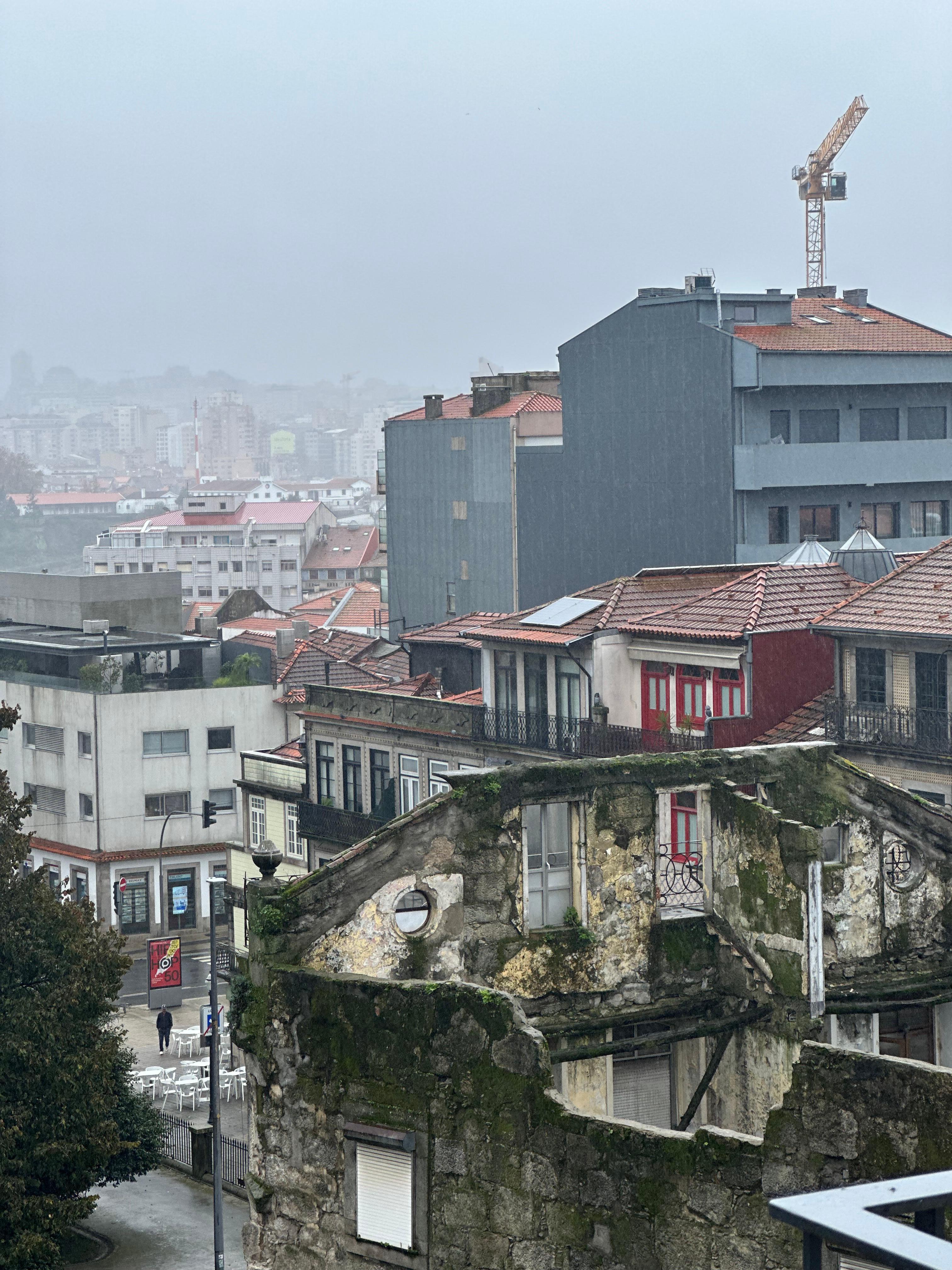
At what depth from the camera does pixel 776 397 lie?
245 ft

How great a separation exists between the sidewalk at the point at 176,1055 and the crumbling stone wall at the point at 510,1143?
2416 centimetres

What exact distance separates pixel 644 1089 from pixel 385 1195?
16.0ft

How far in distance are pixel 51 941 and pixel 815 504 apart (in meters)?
43.8

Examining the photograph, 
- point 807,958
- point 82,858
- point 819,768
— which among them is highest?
point 819,768

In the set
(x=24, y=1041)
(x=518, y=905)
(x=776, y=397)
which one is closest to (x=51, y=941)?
(x=24, y=1041)

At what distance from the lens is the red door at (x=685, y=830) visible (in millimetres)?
24609

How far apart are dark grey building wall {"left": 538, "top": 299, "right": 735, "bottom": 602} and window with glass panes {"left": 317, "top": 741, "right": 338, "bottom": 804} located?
18.2 m

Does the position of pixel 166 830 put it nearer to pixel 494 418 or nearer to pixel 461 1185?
pixel 494 418

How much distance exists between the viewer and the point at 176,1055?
6284cm

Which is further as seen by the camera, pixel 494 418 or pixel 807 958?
pixel 494 418

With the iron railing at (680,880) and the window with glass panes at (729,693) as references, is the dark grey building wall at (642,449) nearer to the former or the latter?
the window with glass panes at (729,693)

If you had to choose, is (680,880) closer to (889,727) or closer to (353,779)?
(889,727)

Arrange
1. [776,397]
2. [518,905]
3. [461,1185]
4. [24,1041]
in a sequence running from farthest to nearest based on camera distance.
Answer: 1. [776,397]
2. [24,1041]
3. [518,905]
4. [461,1185]

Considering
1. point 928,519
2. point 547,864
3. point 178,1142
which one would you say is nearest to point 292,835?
point 178,1142
